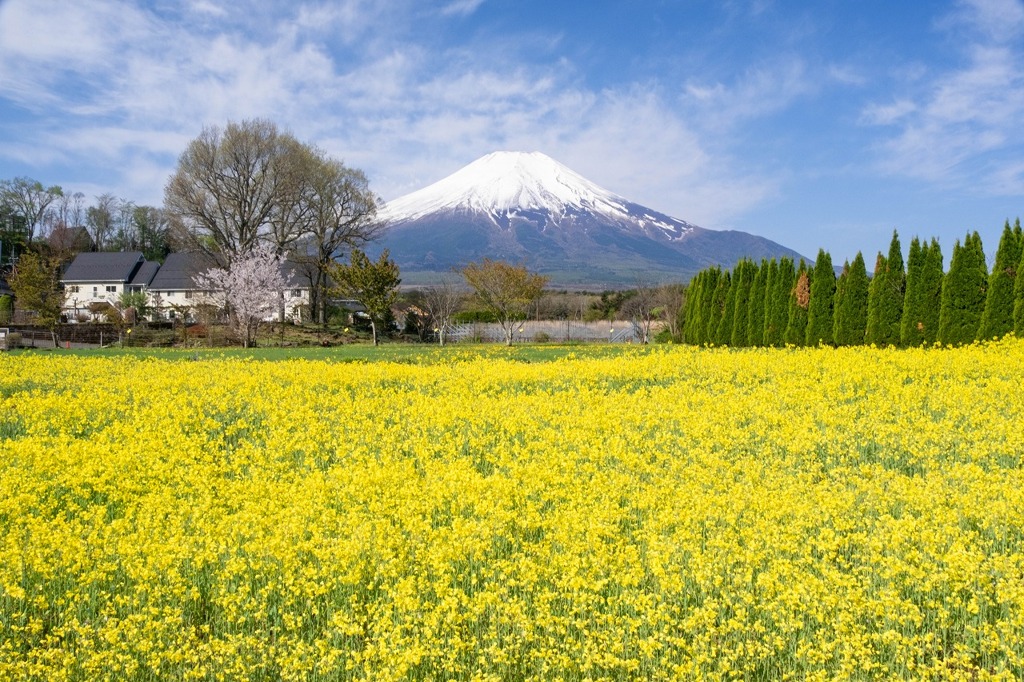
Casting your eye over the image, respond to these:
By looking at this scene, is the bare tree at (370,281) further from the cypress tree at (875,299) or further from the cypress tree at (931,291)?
the cypress tree at (931,291)

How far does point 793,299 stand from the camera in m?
30.1

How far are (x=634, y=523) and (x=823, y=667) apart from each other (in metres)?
2.34

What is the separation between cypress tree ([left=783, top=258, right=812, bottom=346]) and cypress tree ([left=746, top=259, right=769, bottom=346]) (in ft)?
5.66

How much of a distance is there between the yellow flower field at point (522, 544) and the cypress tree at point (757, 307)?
21440mm

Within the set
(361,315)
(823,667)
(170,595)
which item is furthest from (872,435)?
(361,315)

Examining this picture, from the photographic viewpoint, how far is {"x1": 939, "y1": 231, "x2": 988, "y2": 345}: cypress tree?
77.7 feet

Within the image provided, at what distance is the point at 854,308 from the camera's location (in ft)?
90.3

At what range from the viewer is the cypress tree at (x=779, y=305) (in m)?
30.7

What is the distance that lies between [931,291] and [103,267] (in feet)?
240

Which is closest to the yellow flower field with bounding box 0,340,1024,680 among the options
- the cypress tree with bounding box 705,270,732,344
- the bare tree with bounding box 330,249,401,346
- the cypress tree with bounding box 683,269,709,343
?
the cypress tree with bounding box 705,270,732,344

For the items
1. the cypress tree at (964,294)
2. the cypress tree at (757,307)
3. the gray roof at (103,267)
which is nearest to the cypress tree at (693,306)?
the cypress tree at (757,307)

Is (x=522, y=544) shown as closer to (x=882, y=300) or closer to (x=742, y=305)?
(x=882, y=300)

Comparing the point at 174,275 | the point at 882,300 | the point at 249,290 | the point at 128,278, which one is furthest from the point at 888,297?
the point at 128,278

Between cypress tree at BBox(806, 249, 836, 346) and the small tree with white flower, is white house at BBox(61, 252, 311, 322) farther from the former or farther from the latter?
cypress tree at BBox(806, 249, 836, 346)
